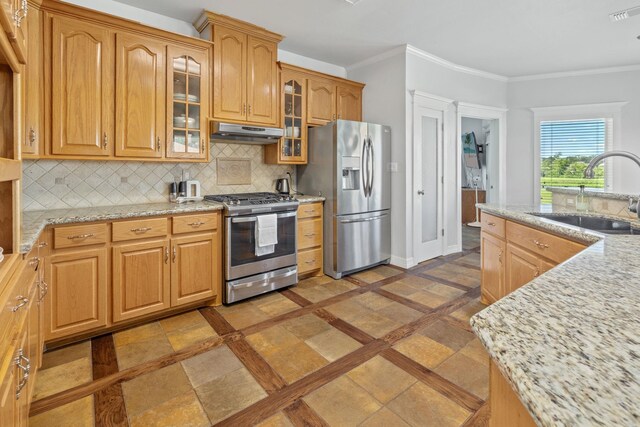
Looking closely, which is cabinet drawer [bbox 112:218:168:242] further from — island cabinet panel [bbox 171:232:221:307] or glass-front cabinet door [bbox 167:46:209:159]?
glass-front cabinet door [bbox 167:46:209:159]

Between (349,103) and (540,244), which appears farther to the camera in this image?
(349,103)

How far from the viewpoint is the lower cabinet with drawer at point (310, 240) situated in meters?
3.65

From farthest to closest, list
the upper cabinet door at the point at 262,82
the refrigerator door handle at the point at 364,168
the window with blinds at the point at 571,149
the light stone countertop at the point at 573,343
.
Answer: the window with blinds at the point at 571,149 → the refrigerator door handle at the point at 364,168 → the upper cabinet door at the point at 262,82 → the light stone countertop at the point at 573,343

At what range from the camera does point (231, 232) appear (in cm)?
297

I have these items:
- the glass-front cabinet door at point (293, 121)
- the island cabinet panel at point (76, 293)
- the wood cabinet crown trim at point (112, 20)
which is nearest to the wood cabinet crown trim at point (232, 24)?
the wood cabinet crown trim at point (112, 20)

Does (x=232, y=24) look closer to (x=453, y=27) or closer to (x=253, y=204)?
(x=253, y=204)

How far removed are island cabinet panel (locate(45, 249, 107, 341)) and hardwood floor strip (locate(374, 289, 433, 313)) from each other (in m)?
2.37

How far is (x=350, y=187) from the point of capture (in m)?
3.84

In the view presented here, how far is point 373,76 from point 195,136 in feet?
8.28

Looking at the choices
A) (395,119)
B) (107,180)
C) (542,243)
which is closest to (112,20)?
(107,180)

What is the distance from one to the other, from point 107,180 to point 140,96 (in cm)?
81

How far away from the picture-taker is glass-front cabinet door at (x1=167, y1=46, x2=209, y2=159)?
9.65 feet

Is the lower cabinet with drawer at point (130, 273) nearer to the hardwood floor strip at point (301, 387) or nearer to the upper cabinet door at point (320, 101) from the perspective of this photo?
the hardwood floor strip at point (301, 387)

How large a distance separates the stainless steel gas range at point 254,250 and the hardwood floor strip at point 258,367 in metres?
0.76
